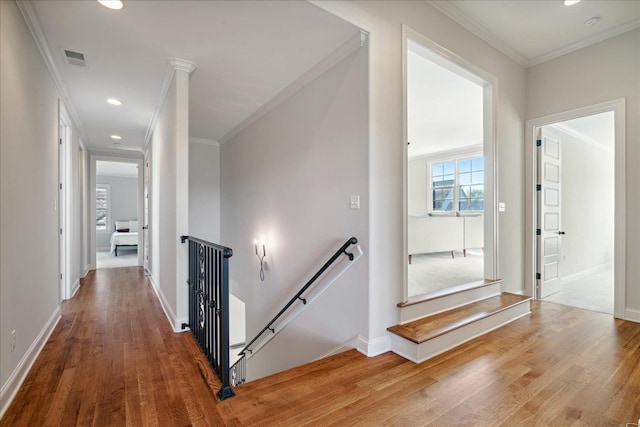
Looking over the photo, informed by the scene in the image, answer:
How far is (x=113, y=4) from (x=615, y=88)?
16.0ft

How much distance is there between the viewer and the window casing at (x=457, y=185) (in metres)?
8.05

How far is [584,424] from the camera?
1601mm

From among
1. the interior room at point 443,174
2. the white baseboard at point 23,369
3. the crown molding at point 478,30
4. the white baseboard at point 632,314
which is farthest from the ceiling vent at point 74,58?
the white baseboard at point 632,314

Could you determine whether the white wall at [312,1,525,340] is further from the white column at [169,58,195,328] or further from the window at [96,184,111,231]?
the window at [96,184,111,231]

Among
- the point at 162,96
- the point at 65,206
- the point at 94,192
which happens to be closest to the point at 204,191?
the point at 94,192

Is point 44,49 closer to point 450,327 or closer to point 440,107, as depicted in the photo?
point 450,327

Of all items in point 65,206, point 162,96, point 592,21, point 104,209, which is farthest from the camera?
point 104,209

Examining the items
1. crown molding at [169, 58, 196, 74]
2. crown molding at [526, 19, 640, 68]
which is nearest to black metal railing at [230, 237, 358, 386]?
crown molding at [169, 58, 196, 74]

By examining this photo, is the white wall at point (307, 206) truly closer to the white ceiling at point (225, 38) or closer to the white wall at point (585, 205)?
the white ceiling at point (225, 38)

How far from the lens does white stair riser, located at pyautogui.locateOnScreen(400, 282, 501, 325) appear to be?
2.62 m

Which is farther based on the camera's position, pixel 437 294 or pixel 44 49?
pixel 437 294

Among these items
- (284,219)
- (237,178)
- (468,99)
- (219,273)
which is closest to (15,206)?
(219,273)

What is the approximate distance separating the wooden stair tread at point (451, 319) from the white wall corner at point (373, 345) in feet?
0.37

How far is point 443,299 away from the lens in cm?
287
